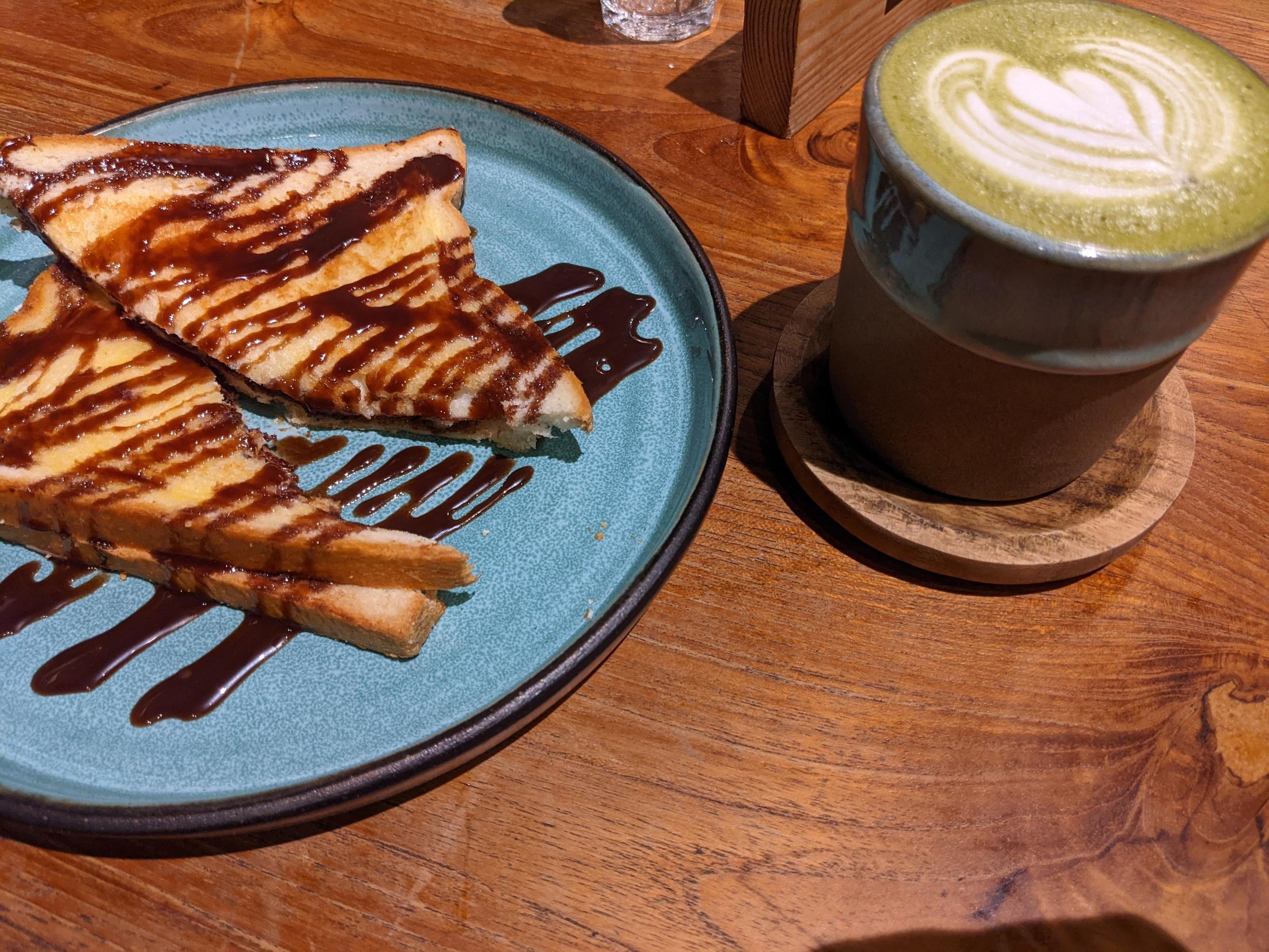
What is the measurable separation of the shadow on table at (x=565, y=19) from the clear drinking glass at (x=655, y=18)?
0.03 meters

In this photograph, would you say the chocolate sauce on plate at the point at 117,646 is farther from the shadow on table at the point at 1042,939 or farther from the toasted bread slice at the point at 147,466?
the shadow on table at the point at 1042,939

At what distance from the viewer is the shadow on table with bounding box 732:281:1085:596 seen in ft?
4.10

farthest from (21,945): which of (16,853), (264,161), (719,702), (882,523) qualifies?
(264,161)

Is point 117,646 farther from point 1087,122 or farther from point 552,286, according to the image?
point 1087,122

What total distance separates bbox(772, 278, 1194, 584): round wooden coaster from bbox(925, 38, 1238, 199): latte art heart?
1.53 ft

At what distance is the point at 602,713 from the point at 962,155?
0.80 m

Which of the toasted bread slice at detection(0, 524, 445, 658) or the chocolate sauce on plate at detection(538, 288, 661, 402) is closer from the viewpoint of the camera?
the toasted bread slice at detection(0, 524, 445, 658)

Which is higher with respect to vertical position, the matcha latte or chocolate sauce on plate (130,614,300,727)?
the matcha latte

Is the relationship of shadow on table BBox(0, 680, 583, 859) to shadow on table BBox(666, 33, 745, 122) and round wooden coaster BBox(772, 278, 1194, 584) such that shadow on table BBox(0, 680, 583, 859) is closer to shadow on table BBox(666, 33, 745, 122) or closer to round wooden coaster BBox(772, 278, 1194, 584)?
round wooden coaster BBox(772, 278, 1194, 584)

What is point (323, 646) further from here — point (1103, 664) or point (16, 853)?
point (1103, 664)

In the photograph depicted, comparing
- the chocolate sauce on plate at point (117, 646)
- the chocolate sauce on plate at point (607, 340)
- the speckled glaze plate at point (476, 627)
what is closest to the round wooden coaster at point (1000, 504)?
the speckled glaze plate at point (476, 627)

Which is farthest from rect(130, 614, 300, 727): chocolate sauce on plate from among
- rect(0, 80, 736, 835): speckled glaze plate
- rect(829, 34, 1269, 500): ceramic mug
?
rect(829, 34, 1269, 500): ceramic mug

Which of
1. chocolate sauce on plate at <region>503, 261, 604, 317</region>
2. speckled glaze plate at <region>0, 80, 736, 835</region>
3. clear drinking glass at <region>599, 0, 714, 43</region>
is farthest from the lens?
clear drinking glass at <region>599, 0, 714, 43</region>

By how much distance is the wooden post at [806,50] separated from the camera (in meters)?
1.71
